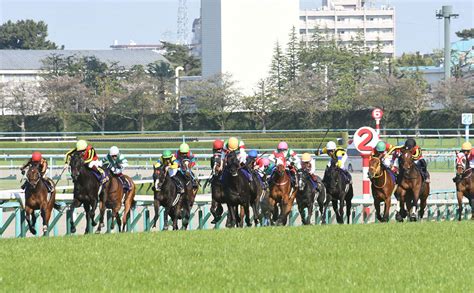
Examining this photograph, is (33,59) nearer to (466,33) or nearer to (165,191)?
(466,33)

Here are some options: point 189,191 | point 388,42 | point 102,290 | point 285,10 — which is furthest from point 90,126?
point 388,42

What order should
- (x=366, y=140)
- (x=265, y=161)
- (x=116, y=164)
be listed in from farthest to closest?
1. (x=366, y=140)
2. (x=265, y=161)
3. (x=116, y=164)

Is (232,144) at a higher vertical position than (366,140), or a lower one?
higher

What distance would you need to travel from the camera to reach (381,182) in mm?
22078

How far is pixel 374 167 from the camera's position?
21.8 m

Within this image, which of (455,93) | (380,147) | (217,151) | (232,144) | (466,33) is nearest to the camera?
(232,144)

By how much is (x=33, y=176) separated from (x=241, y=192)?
345cm

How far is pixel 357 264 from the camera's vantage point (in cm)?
1315

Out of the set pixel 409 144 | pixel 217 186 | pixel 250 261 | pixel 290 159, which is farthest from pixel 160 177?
pixel 250 261

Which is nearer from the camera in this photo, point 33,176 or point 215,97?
point 33,176

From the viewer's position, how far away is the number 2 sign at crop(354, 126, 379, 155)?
2483 cm

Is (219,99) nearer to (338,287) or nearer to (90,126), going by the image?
(90,126)

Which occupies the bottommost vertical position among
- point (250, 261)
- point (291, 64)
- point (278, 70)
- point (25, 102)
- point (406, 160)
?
point (250, 261)

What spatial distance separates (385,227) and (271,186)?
4241 millimetres
